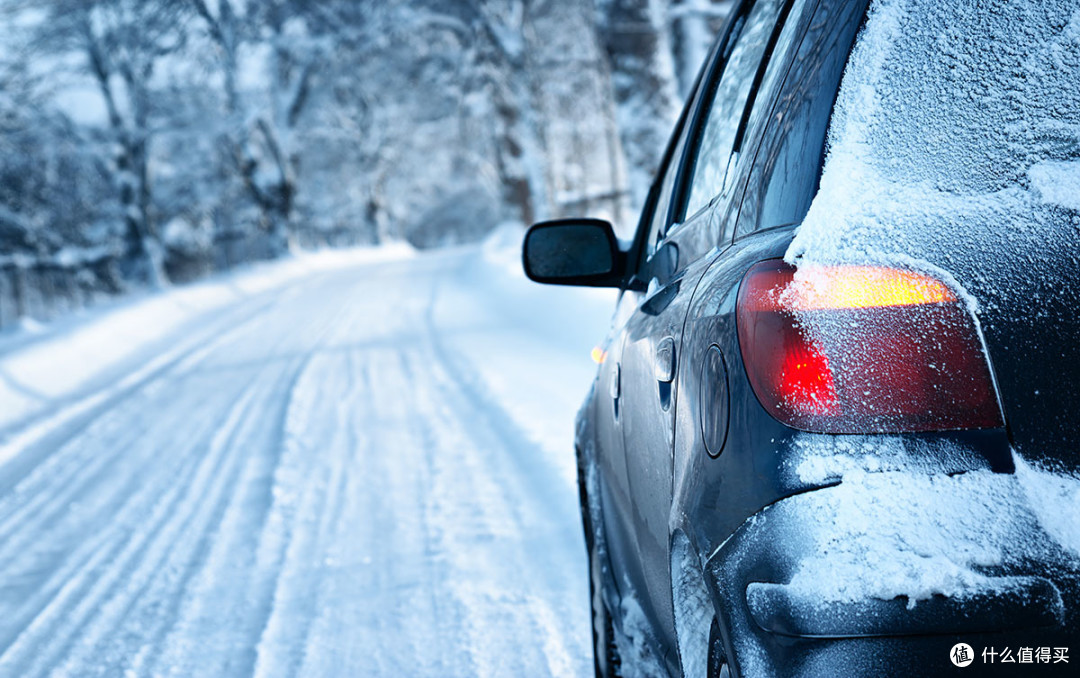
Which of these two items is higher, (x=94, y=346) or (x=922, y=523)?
(x=922, y=523)

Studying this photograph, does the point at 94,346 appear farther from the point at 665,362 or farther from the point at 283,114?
the point at 283,114

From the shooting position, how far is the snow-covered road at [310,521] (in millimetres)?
3148

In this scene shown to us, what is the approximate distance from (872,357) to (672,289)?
659 mm

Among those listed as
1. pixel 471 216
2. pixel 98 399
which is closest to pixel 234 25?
pixel 98 399

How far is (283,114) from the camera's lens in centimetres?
2875

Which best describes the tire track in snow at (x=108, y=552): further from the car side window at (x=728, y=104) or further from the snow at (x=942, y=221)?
the snow at (x=942, y=221)

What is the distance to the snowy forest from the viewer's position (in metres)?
13.7

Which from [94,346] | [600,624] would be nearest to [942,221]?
[600,624]

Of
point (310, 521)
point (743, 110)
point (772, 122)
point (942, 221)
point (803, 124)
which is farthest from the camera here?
point (310, 521)

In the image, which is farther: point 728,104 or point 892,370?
point 728,104

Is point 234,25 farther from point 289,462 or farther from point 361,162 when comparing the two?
point 289,462

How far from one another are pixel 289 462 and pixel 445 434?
3.46 feet

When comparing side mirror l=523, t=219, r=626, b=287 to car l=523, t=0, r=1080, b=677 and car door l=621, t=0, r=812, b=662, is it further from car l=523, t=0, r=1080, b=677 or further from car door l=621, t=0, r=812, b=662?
car l=523, t=0, r=1080, b=677

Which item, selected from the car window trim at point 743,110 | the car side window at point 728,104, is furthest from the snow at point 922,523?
the car side window at point 728,104
